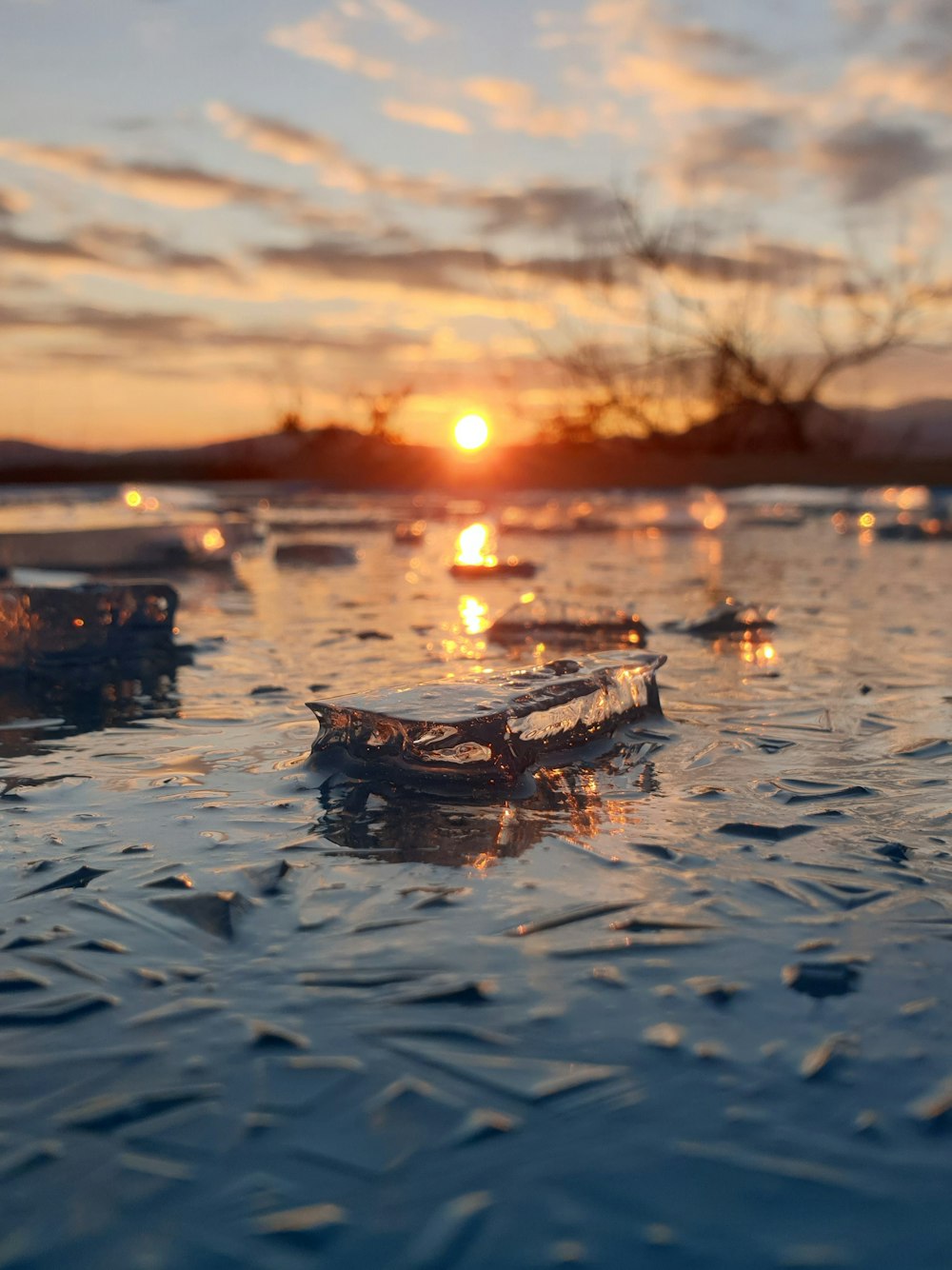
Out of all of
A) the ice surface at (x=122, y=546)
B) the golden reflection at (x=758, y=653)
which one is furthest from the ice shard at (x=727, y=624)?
the ice surface at (x=122, y=546)

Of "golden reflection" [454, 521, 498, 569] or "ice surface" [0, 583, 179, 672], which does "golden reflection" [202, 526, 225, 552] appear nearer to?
"golden reflection" [454, 521, 498, 569]

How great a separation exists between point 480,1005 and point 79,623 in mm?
3099

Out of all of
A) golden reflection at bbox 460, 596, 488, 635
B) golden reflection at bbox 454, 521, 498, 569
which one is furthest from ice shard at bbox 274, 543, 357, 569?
golden reflection at bbox 460, 596, 488, 635

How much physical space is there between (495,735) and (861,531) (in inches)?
403

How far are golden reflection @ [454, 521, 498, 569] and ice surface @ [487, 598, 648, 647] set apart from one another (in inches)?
107

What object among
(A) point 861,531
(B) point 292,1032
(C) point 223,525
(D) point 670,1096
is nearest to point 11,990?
(B) point 292,1032

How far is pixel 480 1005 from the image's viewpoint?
1391mm

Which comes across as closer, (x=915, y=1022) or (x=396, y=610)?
(x=915, y=1022)

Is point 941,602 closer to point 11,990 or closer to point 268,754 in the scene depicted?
point 268,754

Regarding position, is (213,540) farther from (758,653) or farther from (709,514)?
(709,514)

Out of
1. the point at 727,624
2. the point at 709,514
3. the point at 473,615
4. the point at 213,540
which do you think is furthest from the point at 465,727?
the point at 709,514

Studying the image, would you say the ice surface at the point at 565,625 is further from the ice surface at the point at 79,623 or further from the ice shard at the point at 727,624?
the ice surface at the point at 79,623

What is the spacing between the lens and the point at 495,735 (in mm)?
2301

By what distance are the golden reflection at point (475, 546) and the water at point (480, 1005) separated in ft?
14.7
